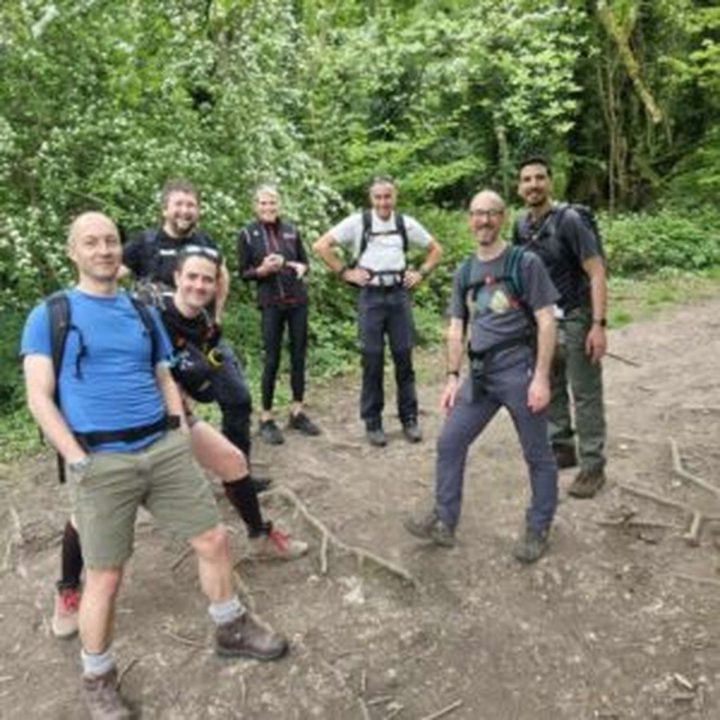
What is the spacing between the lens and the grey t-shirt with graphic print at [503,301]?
493 centimetres

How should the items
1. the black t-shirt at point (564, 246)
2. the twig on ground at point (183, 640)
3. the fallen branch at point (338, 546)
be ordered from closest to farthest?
1. the twig on ground at point (183, 640)
2. the fallen branch at point (338, 546)
3. the black t-shirt at point (564, 246)

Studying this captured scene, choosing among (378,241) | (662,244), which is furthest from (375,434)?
(662,244)

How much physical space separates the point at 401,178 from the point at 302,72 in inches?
109

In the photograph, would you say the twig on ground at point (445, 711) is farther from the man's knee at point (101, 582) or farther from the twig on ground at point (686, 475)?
the twig on ground at point (686, 475)

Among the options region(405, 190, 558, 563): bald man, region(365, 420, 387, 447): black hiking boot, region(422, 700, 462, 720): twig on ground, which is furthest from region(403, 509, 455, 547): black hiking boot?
region(365, 420, 387, 447): black hiking boot

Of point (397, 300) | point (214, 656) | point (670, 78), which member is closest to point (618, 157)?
point (670, 78)

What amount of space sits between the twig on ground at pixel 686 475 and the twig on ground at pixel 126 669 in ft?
12.9

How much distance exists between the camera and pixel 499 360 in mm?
5004

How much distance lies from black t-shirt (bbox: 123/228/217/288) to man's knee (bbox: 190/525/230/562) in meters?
1.98

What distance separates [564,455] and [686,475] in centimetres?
88

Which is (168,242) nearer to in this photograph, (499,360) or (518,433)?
(499,360)

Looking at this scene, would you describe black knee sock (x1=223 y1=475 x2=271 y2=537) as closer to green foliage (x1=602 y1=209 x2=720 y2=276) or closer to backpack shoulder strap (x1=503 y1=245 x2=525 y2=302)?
backpack shoulder strap (x1=503 y1=245 x2=525 y2=302)

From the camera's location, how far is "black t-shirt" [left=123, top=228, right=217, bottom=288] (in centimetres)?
561

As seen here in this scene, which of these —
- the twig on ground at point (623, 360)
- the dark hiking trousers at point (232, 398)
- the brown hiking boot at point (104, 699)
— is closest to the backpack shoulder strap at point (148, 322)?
the dark hiking trousers at point (232, 398)
